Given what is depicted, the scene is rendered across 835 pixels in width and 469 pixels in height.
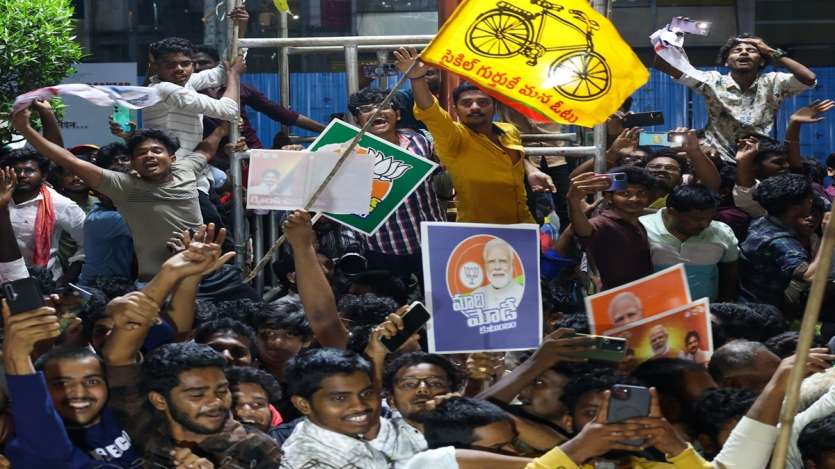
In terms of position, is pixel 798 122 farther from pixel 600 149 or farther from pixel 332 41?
pixel 332 41

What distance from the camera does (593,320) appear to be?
7098 millimetres

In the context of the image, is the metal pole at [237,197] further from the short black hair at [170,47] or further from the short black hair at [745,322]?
the short black hair at [745,322]

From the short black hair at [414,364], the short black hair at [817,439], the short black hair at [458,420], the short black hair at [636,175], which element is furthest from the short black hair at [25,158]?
the short black hair at [817,439]

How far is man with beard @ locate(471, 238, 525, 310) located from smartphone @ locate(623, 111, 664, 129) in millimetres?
2282

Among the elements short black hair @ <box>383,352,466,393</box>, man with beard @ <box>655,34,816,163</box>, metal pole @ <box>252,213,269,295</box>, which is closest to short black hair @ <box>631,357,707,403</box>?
short black hair @ <box>383,352,466,393</box>

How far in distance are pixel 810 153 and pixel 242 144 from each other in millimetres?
5581

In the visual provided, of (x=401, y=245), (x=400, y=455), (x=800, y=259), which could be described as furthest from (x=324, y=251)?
(x=400, y=455)

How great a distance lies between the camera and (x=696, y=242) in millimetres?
8500

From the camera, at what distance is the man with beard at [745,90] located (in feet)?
31.9

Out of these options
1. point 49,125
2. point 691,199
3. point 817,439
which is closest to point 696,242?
point 691,199

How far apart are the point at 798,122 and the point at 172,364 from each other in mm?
4765

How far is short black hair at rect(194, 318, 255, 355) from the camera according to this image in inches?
278

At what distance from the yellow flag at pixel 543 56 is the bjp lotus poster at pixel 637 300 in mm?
767

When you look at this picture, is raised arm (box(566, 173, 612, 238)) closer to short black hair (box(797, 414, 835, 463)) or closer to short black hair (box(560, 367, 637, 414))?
short black hair (box(560, 367, 637, 414))
